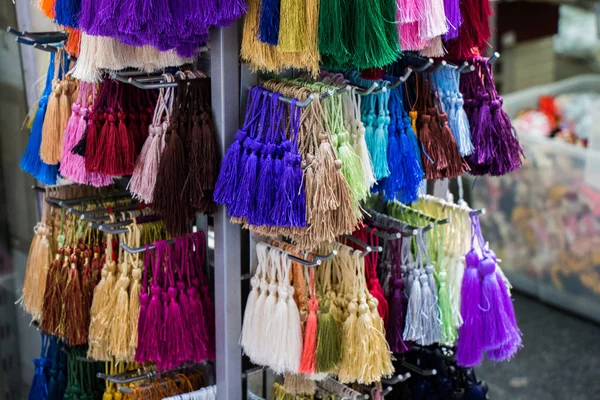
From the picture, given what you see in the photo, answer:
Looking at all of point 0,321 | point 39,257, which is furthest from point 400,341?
point 0,321

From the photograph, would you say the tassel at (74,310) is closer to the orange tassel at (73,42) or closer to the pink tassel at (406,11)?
the orange tassel at (73,42)

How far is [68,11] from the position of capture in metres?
1.56

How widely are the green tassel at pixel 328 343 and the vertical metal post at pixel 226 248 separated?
0.21 meters

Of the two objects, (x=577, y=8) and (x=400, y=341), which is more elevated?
(x=577, y=8)

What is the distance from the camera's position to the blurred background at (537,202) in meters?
2.36

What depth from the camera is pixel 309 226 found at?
5.09ft

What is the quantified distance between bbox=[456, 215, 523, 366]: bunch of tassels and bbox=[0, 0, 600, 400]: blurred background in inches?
47.2

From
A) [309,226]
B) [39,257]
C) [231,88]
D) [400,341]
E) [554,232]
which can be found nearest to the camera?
[309,226]

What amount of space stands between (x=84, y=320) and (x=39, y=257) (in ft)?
0.82

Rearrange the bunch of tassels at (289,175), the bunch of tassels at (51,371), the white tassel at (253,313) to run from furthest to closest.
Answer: the bunch of tassels at (51,371)
the white tassel at (253,313)
the bunch of tassels at (289,175)

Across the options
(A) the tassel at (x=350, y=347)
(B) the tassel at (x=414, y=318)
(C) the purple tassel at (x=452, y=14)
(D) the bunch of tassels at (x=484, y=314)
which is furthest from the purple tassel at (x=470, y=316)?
(C) the purple tassel at (x=452, y=14)

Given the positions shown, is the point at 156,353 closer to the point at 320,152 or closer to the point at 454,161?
the point at 320,152

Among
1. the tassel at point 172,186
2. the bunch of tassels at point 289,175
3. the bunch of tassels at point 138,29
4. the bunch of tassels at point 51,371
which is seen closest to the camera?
the bunch of tassels at point 138,29

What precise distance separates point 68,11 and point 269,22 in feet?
1.34
